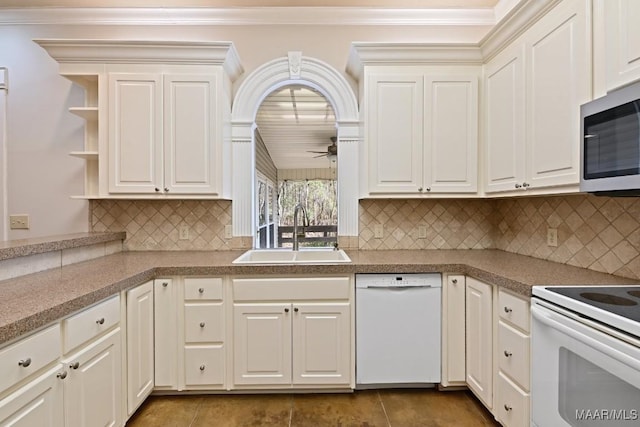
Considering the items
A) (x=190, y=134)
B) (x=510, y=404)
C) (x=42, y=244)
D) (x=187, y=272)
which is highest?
(x=190, y=134)

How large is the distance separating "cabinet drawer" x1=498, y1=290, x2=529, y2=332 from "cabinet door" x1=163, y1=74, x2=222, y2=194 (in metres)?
1.91

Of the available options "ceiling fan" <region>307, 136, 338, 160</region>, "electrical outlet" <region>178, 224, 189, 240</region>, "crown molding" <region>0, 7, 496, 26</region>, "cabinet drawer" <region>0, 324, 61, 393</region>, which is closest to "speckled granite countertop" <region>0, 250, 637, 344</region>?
"cabinet drawer" <region>0, 324, 61, 393</region>

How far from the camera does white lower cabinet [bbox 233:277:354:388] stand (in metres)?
2.21

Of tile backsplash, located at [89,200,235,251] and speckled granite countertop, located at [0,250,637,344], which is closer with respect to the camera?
speckled granite countertop, located at [0,250,637,344]

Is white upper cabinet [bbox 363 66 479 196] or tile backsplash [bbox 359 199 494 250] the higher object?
white upper cabinet [bbox 363 66 479 196]

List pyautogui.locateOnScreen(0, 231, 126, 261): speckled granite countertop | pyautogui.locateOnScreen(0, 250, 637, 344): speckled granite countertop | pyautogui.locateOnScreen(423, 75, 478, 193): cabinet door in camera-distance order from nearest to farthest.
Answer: pyautogui.locateOnScreen(0, 250, 637, 344): speckled granite countertop
pyautogui.locateOnScreen(0, 231, 126, 261): speckled granite countertop
pyautogui.locateOnScreen(423, 75, 478, 193): cabinet door

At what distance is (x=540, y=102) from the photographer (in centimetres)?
191

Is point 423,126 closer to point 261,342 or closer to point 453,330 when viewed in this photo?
point 453,330

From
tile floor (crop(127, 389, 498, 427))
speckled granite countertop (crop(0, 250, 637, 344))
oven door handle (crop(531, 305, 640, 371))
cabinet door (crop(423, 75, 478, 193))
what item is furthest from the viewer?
cabinet door (crop(423, 75, 478, 193))

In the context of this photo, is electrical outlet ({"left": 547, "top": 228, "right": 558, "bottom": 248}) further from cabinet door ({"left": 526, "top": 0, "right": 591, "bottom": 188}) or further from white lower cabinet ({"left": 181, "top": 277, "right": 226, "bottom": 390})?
white lower cabinet ({"left": 181, "top": 277, "right": 226, "bottom": 390})

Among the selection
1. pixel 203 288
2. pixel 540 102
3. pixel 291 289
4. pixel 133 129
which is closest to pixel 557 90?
pixel 540 102

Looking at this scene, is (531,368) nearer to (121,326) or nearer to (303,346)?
(303,346)

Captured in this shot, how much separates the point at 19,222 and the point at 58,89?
3.57ft

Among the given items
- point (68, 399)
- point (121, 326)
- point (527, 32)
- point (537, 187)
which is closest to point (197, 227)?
point (121, 326)
